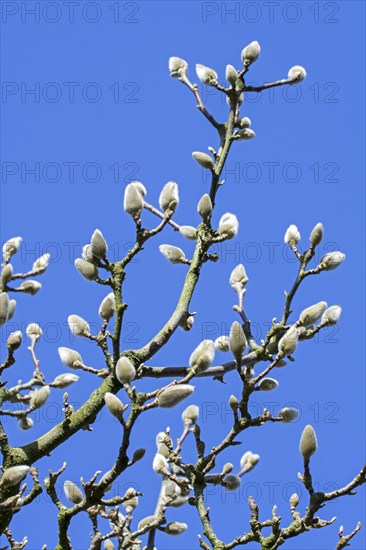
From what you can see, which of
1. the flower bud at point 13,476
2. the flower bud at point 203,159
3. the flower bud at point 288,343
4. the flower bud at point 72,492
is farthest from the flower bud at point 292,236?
the flower bud at point 13,476

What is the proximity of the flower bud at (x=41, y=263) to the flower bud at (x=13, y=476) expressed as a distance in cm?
146

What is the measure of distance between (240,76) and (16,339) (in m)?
2.14

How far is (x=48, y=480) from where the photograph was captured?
14.0 feet

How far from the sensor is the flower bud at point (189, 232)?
5.19m

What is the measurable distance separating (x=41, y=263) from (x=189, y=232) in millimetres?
896

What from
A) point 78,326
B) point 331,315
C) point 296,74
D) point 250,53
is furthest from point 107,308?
point 296,74

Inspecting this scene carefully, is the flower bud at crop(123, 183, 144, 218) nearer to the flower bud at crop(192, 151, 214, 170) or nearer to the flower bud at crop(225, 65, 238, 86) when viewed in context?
the flower bud at crop(192, 151, 214, 170)

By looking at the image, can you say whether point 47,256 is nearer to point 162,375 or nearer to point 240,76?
point 162,375

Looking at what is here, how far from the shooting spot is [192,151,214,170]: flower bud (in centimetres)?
518

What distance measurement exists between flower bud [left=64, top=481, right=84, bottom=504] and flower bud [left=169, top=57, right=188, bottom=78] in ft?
8.84

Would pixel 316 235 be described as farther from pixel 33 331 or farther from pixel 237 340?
pixel 33 331

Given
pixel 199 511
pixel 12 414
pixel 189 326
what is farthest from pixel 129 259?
pixel 199 511

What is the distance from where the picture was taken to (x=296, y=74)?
568 cm

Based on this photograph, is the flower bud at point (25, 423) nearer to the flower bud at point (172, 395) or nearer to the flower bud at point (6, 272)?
the flower bud at point (6, 272)
